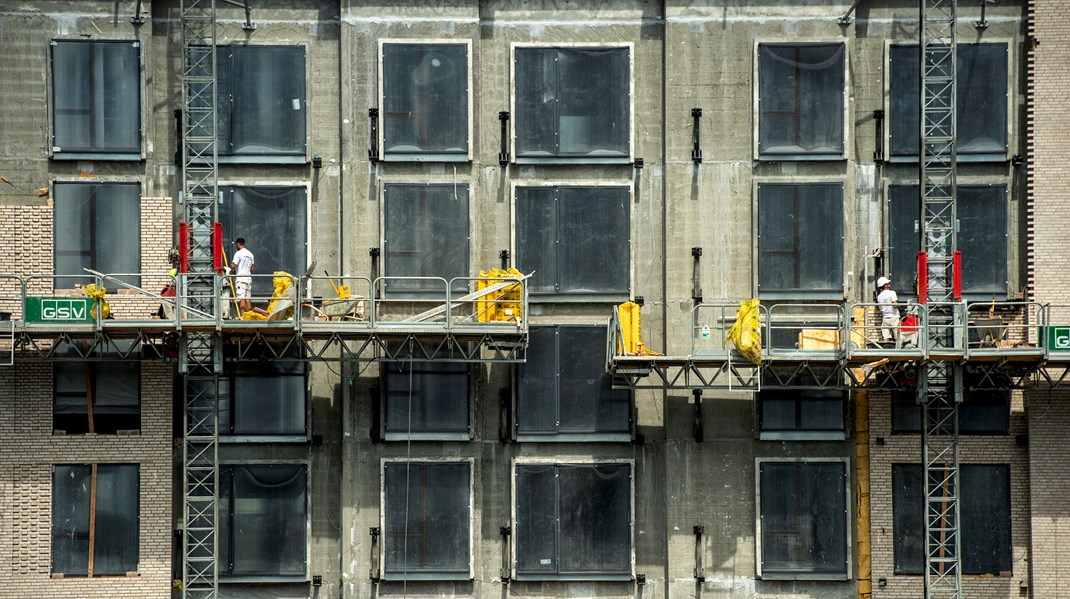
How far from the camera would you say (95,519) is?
31.1m

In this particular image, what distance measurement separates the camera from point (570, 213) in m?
31.7

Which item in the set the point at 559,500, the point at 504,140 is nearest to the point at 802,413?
the point at 559,500

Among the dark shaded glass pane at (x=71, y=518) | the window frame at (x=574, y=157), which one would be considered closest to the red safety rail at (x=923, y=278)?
the window frame at (x=574, y=157)

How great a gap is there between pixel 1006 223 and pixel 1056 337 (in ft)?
10.9

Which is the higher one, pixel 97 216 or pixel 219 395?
pixel 97 216

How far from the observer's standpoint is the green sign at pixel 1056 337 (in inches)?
1171

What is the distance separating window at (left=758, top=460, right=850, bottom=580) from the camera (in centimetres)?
3141

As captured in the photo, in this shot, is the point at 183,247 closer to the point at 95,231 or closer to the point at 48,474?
the point at 95,231

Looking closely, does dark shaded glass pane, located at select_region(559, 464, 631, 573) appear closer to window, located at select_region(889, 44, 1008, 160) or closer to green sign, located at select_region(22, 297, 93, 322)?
window, located at select_region(889, 44, 1008, 160)

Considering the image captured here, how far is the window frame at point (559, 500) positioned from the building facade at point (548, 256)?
0.34 ft

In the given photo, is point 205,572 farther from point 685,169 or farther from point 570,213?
point 685,169

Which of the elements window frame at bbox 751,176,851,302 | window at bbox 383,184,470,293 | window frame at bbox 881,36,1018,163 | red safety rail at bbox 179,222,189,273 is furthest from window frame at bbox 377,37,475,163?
window frame at bbox 881,36,1018,163

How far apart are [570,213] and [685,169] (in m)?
2.86

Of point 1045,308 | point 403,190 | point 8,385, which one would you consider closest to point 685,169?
point 403,190
